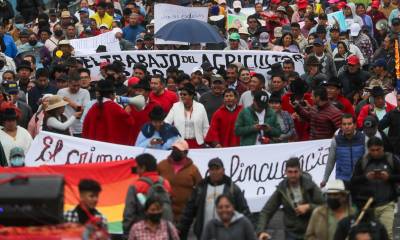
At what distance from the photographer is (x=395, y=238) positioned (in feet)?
65.6

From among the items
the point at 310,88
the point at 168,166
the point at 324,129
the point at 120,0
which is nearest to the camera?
the point at 168,166

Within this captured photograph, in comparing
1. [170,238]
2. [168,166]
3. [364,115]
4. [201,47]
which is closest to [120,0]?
[201,47]

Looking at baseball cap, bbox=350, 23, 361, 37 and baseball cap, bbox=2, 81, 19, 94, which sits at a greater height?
baseball cap, bbox=350, 23, 361, 37

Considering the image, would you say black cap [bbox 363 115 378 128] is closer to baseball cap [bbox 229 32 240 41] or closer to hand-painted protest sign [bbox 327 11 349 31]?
baseball cap [bbox 229 32 240 41]

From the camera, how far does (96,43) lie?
99.3ft

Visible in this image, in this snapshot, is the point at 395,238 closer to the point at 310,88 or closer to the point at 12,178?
the point at 310,88

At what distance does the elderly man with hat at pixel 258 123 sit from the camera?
20938 mm

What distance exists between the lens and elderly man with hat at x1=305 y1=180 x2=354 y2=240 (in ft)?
54.7

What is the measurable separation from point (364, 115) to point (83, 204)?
7059mm

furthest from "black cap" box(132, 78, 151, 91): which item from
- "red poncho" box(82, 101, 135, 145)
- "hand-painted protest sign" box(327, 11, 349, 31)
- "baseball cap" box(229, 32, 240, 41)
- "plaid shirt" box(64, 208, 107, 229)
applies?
"hand-painted protest sign" box(327, 11, 349, 31)

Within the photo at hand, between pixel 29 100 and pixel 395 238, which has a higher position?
pixel 29 100

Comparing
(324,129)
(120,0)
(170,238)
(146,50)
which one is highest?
(120,0)

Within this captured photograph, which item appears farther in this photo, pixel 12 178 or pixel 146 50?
pixel 146 50

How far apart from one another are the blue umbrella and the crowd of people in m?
0.59
